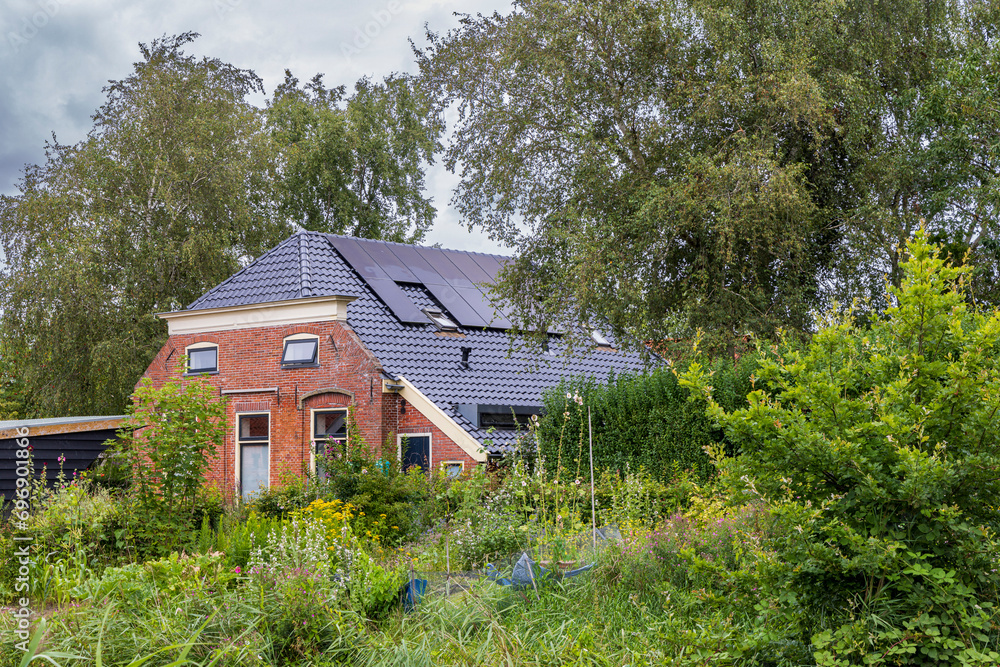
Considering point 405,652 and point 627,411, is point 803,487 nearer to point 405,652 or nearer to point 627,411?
point 405,652

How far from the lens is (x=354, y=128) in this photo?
A: 29.9 m

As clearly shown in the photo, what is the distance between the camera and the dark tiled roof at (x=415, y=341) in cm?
1620

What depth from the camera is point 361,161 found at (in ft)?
99.4

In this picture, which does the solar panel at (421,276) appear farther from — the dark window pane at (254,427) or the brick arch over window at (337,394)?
the dark window pane at (254,427)

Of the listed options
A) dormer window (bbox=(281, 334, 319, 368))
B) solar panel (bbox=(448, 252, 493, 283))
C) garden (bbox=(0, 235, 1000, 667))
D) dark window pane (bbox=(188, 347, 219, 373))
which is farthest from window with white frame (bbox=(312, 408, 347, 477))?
garden (bbox=(0, 235, 1000, 667))

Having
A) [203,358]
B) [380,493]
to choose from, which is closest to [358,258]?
[203,358]

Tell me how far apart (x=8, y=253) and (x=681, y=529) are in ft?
78.2

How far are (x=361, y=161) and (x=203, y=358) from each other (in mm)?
13757

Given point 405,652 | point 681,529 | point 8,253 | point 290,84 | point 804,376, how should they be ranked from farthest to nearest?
point 290,84, point 8,253, point 681,529, point 405,652, point 804,376

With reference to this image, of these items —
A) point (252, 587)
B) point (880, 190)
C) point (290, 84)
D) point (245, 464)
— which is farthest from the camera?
point (290, 84)

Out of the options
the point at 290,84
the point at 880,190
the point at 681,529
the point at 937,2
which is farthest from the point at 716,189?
the point at 290,84

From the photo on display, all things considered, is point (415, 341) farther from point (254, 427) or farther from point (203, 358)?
point (203, 358)

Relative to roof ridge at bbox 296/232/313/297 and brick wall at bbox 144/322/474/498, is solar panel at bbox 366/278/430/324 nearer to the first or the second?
roof ridge at bbox 296/232/313/297

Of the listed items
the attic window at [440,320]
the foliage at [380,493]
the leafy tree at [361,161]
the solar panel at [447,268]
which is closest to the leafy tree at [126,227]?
the leafy tree at [361,161]
